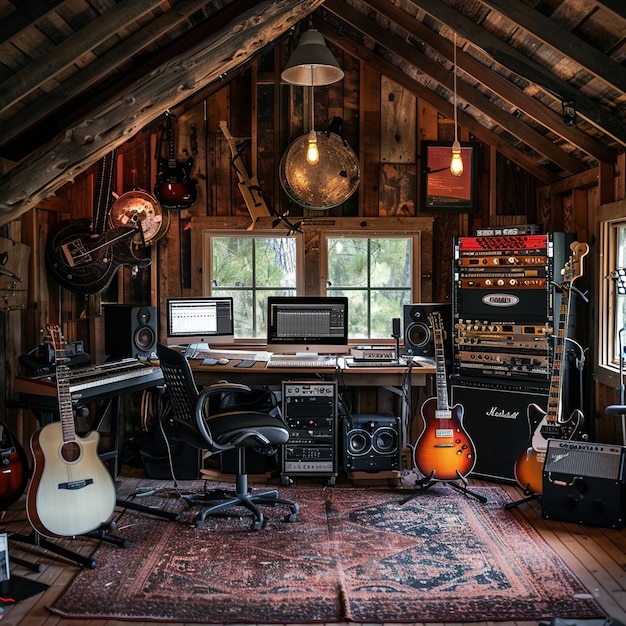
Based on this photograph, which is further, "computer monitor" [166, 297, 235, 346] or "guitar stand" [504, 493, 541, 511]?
"computer monitor" [166, 297, 235, 346]

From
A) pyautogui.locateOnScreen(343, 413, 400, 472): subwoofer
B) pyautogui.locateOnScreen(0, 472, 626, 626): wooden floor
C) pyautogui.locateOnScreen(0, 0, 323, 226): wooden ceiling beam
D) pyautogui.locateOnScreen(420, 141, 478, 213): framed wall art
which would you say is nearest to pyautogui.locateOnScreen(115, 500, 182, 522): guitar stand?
pyautogui.locateOnScreen(0, 472, 626, 626): wooden floor

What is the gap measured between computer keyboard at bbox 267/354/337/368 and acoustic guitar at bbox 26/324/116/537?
4.90 feet

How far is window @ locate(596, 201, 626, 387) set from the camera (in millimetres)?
4645

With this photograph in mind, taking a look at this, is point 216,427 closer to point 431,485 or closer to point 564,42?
point 431,485

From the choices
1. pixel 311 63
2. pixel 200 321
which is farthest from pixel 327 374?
pixel 311 63

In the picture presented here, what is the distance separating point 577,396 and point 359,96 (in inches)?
108

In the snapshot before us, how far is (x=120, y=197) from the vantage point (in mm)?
5445

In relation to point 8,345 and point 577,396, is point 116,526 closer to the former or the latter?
point 8,345

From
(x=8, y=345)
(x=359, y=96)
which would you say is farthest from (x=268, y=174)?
(x=8, y=345)

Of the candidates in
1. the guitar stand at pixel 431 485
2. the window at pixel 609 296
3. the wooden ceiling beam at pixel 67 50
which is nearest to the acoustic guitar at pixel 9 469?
the wooden ceiling beam at pixel 67 50

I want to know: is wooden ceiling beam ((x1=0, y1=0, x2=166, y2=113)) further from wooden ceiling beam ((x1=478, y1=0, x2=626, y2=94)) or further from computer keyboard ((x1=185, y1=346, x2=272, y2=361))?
computer keyboard ((x1=185, y1=346, x2=272, y2=361))

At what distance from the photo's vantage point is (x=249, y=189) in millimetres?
5543

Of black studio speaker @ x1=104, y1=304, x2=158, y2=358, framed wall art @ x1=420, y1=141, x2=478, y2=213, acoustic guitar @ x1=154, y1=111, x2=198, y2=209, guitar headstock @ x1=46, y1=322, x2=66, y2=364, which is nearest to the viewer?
guitar headstock @ x1=46, y1=322, x2=66, y2=364

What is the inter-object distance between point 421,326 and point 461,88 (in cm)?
168
